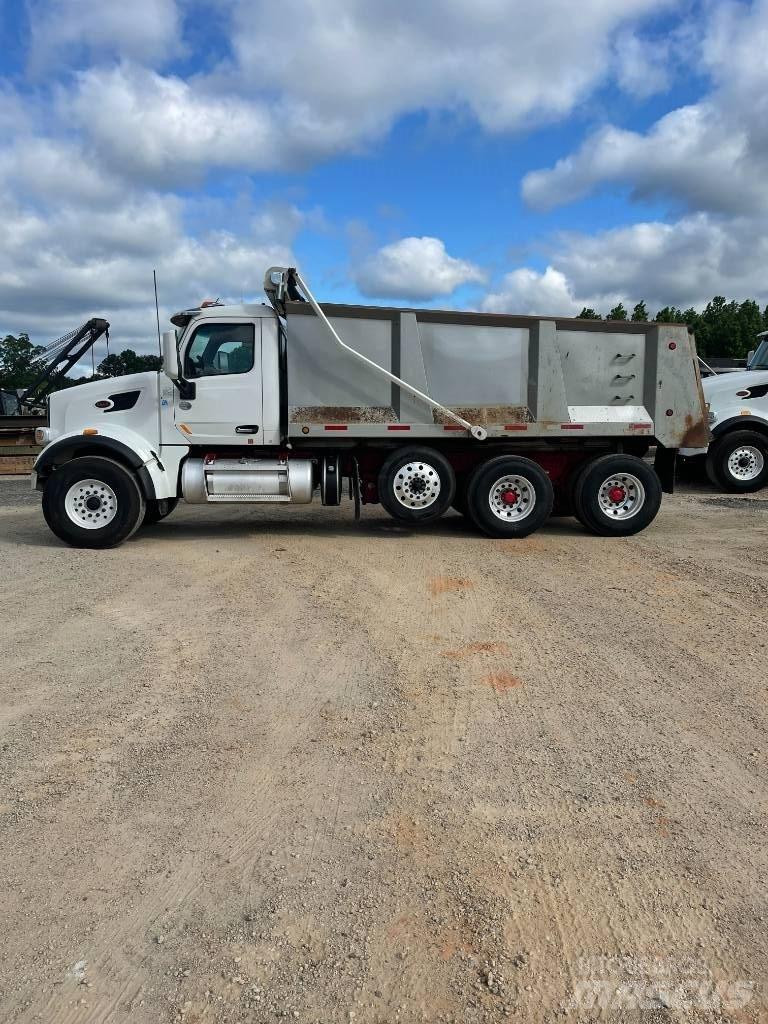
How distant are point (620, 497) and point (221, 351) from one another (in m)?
5.32

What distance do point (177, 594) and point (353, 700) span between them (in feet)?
9.42

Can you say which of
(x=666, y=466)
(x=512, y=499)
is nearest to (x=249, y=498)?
(x=512, y=499)

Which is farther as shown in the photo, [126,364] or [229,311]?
[126,364]

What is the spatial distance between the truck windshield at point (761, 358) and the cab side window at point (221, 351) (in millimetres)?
11313

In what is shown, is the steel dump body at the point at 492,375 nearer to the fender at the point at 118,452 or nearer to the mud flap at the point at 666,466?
the mud flap at the point at 666,466

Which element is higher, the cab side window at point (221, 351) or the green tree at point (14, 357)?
the green tree at point (14, 357)

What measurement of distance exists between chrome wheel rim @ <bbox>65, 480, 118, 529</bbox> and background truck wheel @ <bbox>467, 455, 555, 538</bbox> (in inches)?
170

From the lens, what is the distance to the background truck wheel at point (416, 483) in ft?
A: 29.5

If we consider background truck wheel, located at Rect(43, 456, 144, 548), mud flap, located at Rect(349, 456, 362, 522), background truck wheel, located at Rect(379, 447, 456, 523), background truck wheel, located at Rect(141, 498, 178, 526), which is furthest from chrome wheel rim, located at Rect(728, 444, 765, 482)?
background truck wheel, located at Rect(43, 456, 144, 548)

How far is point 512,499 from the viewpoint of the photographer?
30.3 ft

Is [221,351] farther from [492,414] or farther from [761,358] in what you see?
[761,358]

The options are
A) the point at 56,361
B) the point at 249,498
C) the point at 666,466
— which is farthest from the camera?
the point at 56,361

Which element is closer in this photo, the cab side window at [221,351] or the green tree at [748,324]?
the cab side window at [221,351]

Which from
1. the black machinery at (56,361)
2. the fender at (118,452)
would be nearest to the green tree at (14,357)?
the black machinery at (56,361)
